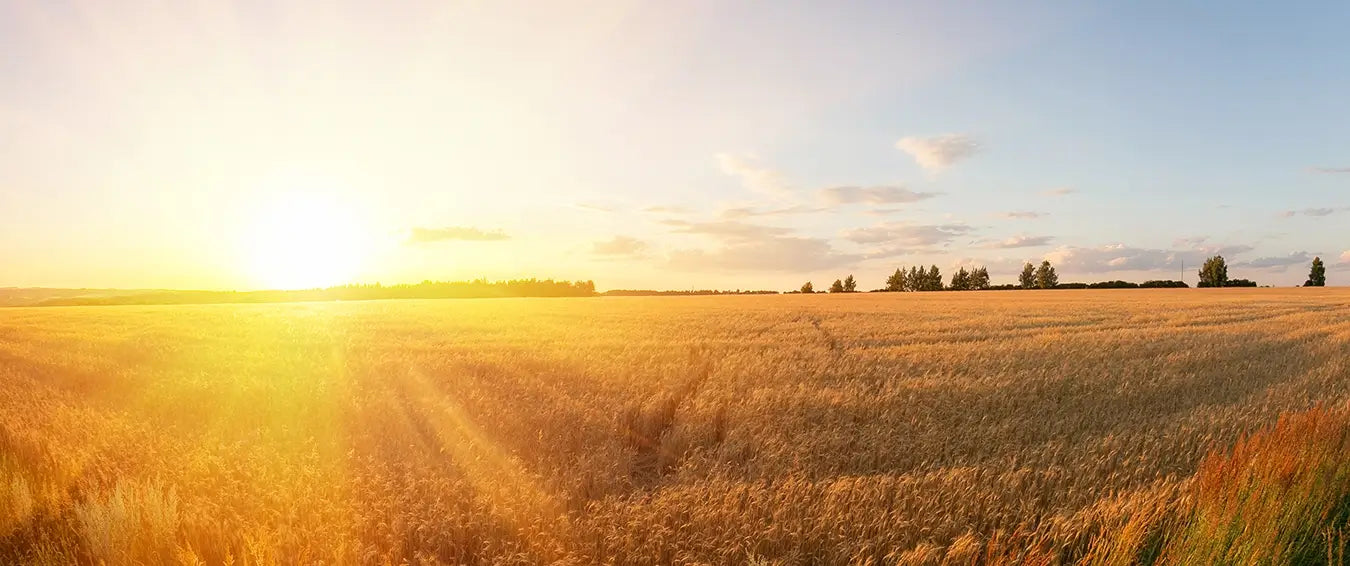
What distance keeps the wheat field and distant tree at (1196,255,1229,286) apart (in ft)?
490

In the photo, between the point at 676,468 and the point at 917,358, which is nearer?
the point at 676,468

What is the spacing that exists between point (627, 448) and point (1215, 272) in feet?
567

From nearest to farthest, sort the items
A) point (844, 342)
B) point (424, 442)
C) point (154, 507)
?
point (154, 507) < point (424, 442) < point (844, 342)

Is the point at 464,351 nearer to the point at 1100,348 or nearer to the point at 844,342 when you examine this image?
the point at 844,342

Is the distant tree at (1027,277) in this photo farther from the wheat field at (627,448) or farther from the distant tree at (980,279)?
the wheat field at (627,448)

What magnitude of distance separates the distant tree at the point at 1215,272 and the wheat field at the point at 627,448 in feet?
490

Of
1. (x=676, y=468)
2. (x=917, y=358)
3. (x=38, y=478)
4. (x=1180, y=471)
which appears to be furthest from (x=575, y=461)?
(x=917, y=358)

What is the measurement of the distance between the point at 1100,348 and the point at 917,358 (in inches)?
280

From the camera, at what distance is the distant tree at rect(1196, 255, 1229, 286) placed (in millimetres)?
136688

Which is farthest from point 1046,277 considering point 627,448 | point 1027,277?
point 627,448

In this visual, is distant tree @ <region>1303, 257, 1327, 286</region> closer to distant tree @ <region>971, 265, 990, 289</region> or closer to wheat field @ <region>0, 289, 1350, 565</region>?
distant tree @ <region>971, 265, 990, 289</region>

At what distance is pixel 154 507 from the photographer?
662 centimetres

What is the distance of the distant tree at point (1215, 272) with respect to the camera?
13669 cm

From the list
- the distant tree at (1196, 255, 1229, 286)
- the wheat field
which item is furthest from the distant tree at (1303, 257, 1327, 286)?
the wheat field
